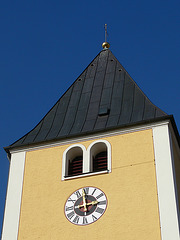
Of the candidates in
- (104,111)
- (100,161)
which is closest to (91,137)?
(100,161)

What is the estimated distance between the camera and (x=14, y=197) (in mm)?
21188

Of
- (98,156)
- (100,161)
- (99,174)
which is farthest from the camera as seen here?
(98,156)

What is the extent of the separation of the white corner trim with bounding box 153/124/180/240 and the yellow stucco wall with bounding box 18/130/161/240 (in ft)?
0.50

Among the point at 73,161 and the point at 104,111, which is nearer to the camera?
the point at 73,161

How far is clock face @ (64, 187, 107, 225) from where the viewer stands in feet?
64.8

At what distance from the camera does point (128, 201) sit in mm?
19734

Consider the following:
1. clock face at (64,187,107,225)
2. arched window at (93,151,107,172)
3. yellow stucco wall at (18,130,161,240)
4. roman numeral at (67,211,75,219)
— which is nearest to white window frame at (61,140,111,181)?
yellow stucco wall at (18,130,161,240)

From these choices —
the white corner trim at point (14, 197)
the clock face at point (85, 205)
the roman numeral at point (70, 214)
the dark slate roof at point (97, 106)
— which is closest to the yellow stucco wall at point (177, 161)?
the dark slate roof at point (97, 106)

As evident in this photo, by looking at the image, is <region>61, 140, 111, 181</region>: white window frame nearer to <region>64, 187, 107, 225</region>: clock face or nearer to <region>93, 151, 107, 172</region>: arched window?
<region>93, 151, 107, 172</region>: arched window

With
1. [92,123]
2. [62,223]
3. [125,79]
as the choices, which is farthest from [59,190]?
[125,79]

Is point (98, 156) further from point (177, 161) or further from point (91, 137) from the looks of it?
point (177, 161)

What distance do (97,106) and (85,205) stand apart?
171 inches

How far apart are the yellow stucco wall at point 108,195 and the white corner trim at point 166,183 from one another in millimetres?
151

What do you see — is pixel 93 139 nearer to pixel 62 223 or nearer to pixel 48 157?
pixel 48 157
